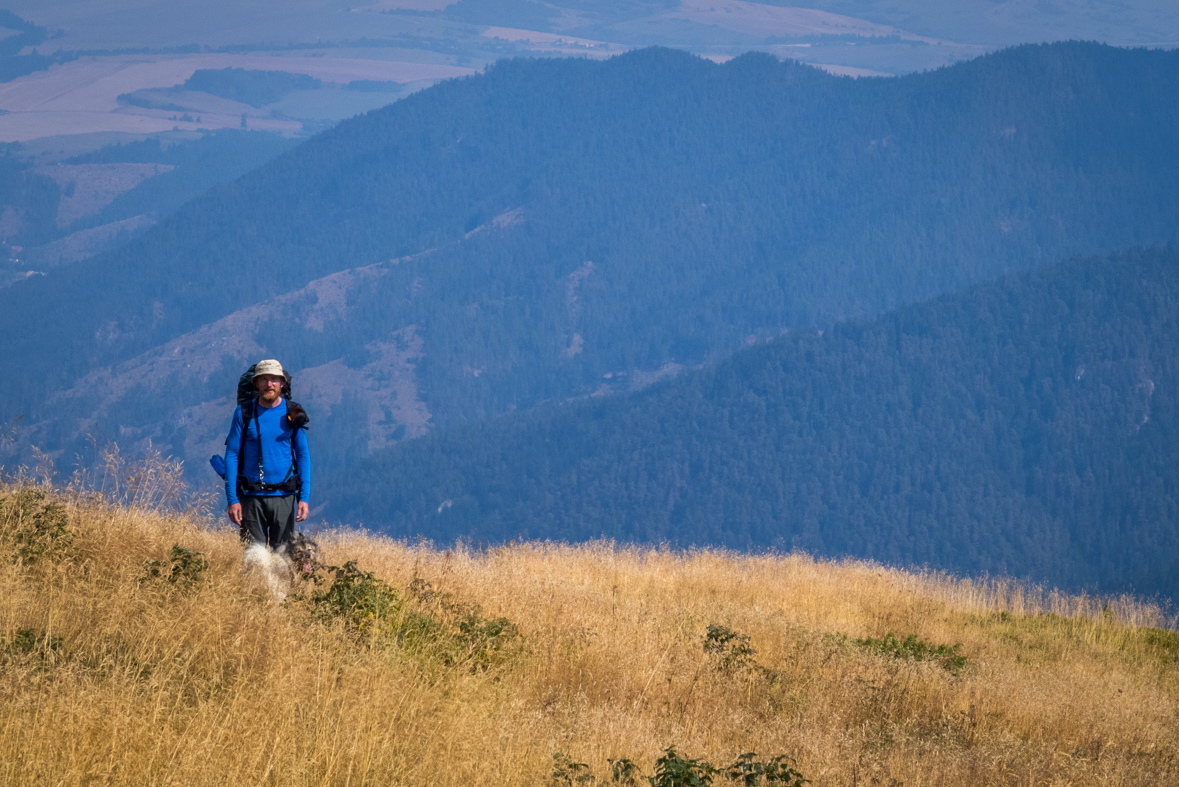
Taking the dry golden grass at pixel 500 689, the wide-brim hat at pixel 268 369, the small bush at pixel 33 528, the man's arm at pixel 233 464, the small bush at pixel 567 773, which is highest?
the wide-brim hat at pixel 268 369

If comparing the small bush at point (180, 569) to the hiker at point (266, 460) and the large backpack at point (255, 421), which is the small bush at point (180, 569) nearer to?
the hiker at point (266, 460)

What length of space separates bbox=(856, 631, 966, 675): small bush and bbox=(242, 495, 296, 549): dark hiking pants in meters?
5.38

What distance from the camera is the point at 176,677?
5164mm

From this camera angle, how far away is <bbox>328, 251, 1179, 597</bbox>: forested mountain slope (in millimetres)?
154875

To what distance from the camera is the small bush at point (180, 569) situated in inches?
257

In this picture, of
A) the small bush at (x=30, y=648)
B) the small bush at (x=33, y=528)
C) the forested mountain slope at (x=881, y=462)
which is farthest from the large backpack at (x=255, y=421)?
the forested mountain slope at (x=881, y=462)

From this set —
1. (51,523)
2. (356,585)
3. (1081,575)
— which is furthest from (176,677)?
(1081,575)

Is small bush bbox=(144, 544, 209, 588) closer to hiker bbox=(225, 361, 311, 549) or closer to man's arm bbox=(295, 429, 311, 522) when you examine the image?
hiker bbox=(225, 361, 311, 549)

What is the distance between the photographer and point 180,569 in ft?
21.8

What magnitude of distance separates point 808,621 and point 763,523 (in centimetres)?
15964

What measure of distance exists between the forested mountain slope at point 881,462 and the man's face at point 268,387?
147 metres

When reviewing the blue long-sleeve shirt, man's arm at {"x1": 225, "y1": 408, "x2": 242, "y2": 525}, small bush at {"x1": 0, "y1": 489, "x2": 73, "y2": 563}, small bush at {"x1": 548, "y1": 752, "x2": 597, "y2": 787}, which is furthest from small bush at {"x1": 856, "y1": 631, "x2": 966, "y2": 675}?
small bush at {"x1": 0, "y1": 489, "x2": 73, "y2": 563}

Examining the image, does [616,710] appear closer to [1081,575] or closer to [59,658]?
[59,658]

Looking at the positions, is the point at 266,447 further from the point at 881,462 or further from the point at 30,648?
the point at 881,462
